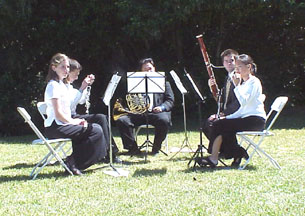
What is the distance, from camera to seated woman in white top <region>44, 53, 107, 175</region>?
5473 millimetres

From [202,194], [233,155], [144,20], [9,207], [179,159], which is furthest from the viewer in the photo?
[144,20]

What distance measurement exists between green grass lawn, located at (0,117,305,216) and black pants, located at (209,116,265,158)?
26 centimetres

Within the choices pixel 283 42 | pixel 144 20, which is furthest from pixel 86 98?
pixel 283 42

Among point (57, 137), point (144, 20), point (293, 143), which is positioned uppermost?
point (144, 20)

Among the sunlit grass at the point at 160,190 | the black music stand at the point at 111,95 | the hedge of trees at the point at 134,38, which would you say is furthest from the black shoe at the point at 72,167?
the hedge of trees at the point at 134,38

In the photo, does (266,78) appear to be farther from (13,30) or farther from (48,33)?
(13,30)

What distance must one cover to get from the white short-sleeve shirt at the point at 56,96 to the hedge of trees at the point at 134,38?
17.2 ft

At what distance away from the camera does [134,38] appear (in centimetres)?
1203

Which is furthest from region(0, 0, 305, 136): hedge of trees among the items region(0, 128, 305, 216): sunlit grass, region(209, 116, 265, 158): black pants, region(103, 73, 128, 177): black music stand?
region(103, 73, 128, 177): black music stand

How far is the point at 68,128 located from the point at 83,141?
0.85 ft

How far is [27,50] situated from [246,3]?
223 inches

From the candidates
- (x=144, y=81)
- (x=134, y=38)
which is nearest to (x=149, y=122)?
(x=144, y=81)

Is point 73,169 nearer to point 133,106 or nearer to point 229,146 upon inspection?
point 133,106

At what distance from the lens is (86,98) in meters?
6.62
